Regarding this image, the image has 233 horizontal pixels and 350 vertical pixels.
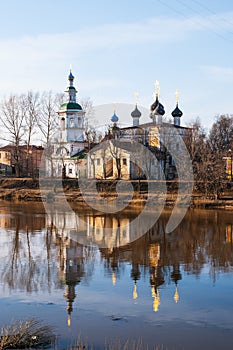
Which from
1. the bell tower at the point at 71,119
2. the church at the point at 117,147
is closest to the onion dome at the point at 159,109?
the church at the point at 117,147

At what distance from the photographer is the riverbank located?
32688mm

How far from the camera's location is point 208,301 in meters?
10.7

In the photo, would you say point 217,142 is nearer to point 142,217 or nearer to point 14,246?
point 142,217

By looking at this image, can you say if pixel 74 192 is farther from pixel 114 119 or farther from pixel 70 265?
pixel 70 265

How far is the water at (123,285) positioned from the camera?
8.84 meters

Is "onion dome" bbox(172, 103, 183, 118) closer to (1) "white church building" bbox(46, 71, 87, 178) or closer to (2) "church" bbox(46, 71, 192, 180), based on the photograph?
(2) "church" bbox(46, 71, 192, 180)

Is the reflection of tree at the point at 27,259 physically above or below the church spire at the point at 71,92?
below

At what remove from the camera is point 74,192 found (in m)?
39.3

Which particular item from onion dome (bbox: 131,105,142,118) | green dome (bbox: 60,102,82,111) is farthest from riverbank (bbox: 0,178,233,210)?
onion dome (bbox: 131,105,142,118)

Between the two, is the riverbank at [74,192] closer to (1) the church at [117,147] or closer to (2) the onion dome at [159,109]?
(1) the church at [117,147]

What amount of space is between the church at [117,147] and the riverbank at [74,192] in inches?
95.9

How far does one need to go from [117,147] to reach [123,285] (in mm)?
32946

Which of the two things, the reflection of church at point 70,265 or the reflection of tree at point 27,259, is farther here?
the reflection of tree at point 27,259

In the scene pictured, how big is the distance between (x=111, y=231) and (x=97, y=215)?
6.69 metres
